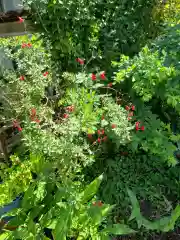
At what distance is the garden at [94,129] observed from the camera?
2.51 meters

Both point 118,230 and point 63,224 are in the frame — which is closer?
point 63,224

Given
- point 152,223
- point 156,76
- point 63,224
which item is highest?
point 156,76

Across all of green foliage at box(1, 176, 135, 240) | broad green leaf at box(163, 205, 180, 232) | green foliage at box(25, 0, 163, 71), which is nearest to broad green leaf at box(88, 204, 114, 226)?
green foliage at box(1, 176, 135, 240)

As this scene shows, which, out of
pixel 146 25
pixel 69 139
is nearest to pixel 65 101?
pixel 69 139

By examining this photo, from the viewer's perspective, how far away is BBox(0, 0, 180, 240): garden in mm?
2514

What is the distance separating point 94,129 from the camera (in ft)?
8.54

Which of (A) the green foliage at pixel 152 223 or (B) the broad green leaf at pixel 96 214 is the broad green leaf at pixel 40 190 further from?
(A) the green foliage at pixel 152 223

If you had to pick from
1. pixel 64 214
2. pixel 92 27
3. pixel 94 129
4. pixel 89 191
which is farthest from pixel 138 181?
pixel 92 27

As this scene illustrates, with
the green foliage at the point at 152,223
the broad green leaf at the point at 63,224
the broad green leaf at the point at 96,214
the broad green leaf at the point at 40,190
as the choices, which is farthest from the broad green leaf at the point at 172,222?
the broad green leaf at the point at 40,190

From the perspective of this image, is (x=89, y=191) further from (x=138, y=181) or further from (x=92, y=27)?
(x=92, y=27)

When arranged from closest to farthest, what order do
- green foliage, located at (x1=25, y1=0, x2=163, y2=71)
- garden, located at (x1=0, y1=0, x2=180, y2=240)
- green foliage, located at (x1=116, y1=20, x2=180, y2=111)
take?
green foliage, located at (x1=116, y1=20, x2=180, y2=111), garden, located at (x1=0, y1=0, x2=180, y2=240), green foliage, located at (x1=25, y1=0, x2=163, y2=71)

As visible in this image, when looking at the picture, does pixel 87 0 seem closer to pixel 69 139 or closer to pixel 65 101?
pixel 65 101

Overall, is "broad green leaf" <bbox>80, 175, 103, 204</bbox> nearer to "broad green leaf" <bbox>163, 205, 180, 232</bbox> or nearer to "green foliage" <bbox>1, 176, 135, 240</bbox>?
"green foliage" <bbox>1, 176, 135, 240</bbox>

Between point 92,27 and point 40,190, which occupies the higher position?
point 92,27
